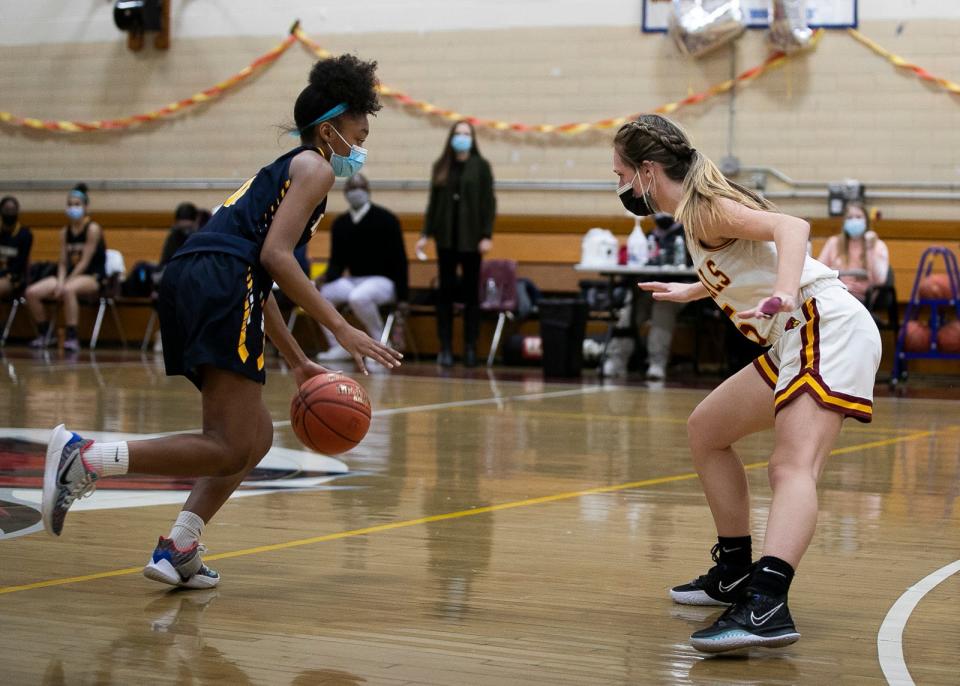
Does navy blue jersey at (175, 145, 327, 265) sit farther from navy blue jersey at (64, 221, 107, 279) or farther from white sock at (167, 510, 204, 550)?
navy blue jersey at (64, 221, 107, 279)

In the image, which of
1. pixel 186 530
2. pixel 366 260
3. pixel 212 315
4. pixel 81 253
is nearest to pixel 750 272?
pixel 212 315

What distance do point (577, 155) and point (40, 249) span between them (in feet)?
21.6

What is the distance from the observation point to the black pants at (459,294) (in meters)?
13.5

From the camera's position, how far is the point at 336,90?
387 centimetres

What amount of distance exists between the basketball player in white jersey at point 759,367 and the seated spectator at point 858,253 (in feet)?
28.6

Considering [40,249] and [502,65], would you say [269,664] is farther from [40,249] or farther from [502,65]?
[40,249]

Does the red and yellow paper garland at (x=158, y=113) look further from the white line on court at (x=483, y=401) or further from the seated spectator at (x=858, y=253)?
the seated spectator at (x=858, y=253)

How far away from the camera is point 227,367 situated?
3.61 m

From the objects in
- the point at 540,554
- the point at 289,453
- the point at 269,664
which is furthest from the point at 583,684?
the point at 289,453

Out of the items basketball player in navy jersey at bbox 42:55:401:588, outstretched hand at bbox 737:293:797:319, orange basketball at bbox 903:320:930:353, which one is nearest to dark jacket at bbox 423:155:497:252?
orange basketball at bbox 903:320:930:353

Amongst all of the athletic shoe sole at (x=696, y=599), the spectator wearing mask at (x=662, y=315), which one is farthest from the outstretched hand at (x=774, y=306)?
the spectator wearing mask at (x=662, y=315)

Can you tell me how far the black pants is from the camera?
13.5 meters

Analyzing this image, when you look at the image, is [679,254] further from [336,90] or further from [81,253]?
[336,90]

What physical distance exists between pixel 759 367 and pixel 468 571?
1.04 m
